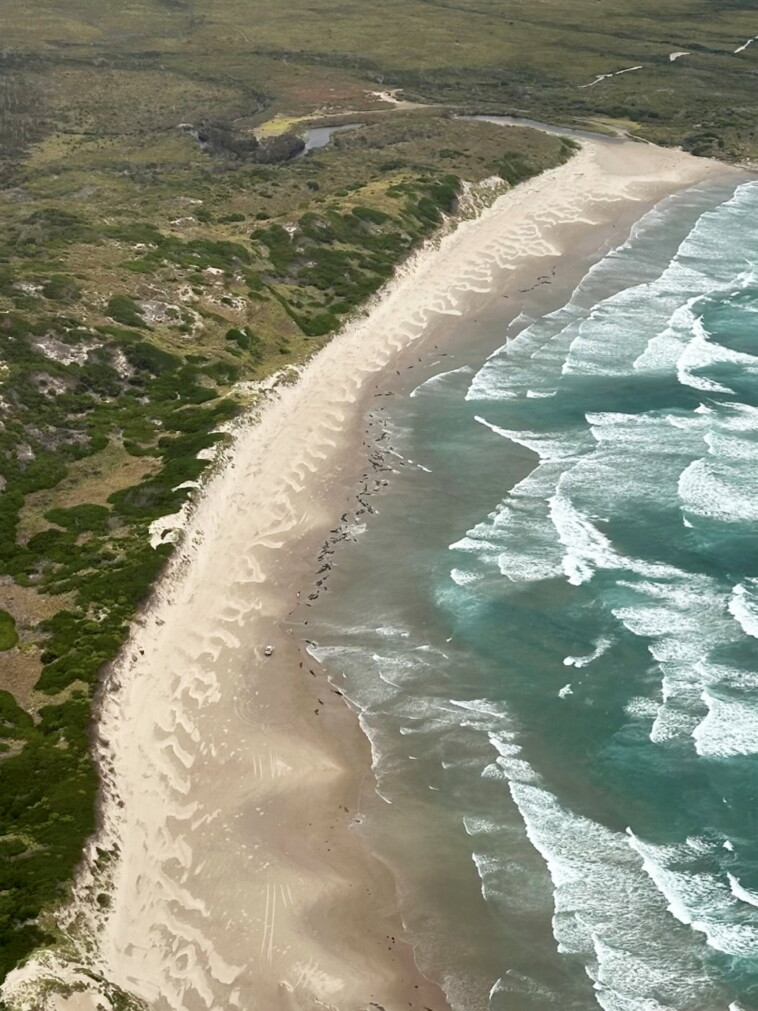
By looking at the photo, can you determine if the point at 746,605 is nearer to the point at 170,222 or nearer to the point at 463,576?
the point at 463,576

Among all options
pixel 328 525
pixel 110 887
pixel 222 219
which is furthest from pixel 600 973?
pixel 222 219

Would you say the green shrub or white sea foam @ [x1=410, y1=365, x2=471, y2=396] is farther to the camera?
the green shrub

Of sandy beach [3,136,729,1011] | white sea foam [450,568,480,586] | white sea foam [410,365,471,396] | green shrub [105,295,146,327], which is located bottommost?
sandy beach [3,136,729,1011]

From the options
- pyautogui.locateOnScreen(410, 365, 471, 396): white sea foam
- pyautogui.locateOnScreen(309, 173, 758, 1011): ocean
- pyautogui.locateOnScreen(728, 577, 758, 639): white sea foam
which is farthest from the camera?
pyautogui.locateOnScreen(410, 365, 471, 396): white sea foam

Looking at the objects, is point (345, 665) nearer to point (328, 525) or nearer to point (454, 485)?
point (328, 525)

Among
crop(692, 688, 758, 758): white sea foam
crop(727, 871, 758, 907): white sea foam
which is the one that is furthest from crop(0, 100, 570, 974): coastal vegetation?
crop(692, 688, 758, 758): white sea foam

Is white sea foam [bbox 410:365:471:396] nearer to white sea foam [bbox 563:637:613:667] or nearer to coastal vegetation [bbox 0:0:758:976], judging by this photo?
coastal vegetation [bbox 0:0:758:976]
